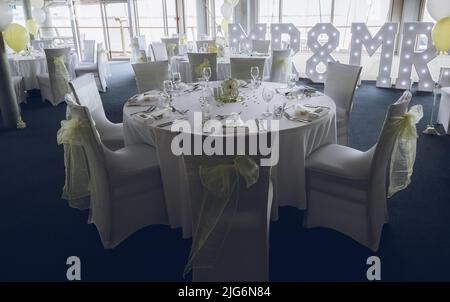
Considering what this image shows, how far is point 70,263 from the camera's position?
7.89 feet

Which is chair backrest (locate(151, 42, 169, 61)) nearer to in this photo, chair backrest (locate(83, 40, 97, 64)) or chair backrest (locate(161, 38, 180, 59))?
chair backrest (locate(161, 38, 180, 59))

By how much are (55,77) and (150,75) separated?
9.06ft

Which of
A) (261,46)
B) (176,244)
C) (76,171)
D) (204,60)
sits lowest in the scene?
(176,244)

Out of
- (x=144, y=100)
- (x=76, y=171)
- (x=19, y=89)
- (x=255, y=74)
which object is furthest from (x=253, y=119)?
(x=19, y=89)

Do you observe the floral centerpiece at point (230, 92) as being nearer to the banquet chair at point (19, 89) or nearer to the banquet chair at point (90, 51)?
the banquet chair at point (19, 89)

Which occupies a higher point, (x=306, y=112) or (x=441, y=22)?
(x=441, y=22)

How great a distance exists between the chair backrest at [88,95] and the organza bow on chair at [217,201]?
1837mm

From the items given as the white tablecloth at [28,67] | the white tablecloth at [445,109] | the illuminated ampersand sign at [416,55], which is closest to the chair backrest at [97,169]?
the white tablecloth at [445,109]

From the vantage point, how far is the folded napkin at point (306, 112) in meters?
2.64

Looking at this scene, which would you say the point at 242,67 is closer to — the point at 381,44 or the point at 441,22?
the point at 441,22

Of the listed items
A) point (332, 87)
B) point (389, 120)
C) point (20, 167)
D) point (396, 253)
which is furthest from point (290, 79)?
point (20, 167)

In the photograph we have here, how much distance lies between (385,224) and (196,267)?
157 centimetres

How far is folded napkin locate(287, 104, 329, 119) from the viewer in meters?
2.64

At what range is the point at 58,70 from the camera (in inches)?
234
